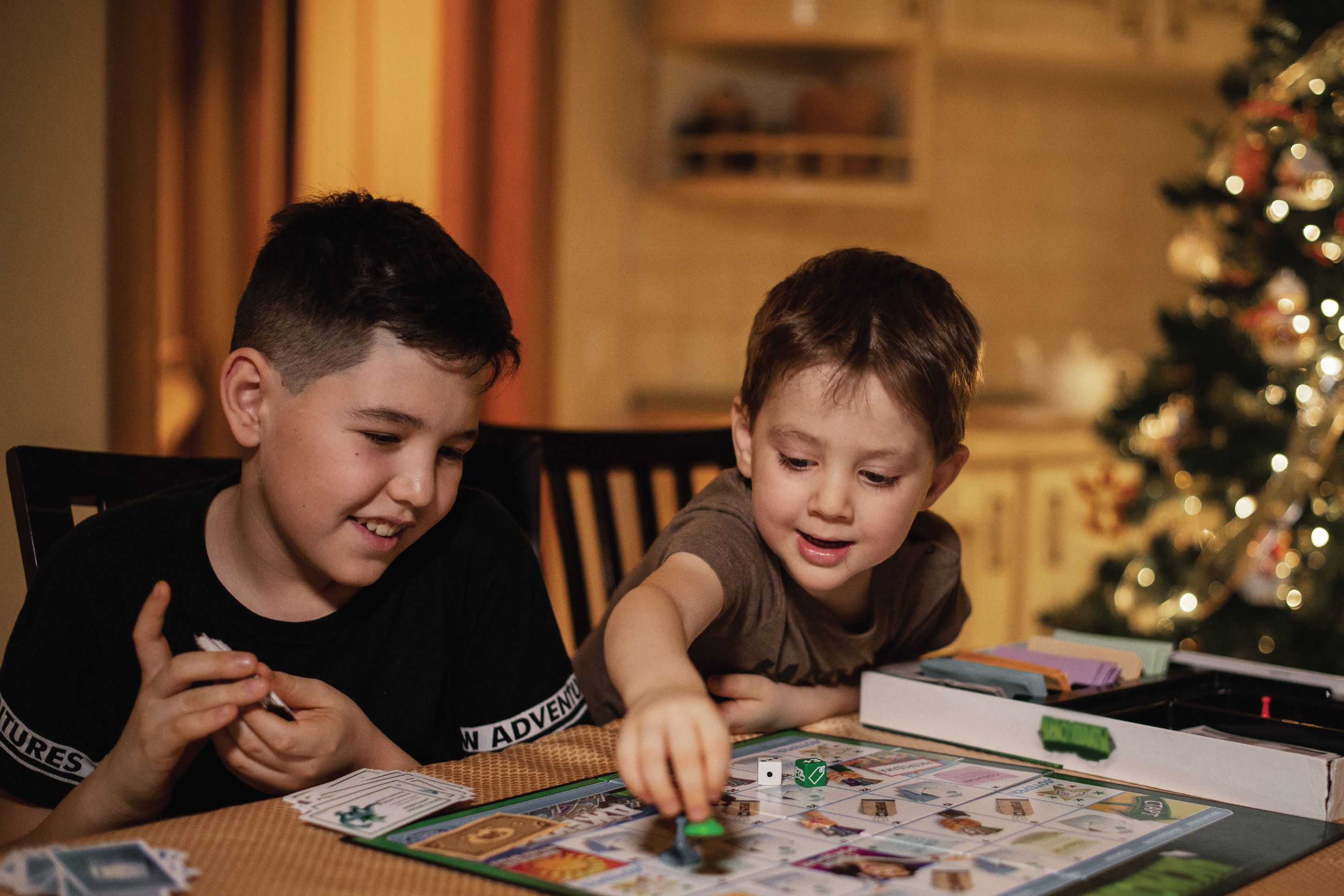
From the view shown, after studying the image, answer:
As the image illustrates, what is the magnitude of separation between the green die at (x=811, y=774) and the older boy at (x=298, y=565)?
13.5 inches

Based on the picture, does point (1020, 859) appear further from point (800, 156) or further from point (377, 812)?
point (800, 156)

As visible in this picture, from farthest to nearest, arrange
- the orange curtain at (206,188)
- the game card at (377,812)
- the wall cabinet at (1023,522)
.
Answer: the wall cabinet at (1023,522) < the orange curtain at (206,188) < the game card at (377,812)

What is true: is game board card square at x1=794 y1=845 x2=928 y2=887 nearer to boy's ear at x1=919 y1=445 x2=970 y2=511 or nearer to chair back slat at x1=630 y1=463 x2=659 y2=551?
boy's ear at x1=919 y1=445 x2=970 y2=511

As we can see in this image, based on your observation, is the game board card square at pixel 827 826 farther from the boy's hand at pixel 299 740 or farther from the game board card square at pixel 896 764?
the boy's hand at pixel 299 740

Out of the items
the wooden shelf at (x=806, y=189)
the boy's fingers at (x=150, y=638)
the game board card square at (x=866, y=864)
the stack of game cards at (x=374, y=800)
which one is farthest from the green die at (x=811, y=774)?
the wooden shelf at (x=806, y=189)

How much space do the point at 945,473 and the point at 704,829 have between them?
53 centimetres

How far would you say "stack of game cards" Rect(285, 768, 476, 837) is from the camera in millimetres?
718

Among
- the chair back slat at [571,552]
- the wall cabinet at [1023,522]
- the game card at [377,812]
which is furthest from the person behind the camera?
the wall cabinet at [1023,522]

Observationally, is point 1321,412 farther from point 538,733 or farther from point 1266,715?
point 538,733

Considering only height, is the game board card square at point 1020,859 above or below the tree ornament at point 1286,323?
below

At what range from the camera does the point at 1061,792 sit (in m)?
0.82

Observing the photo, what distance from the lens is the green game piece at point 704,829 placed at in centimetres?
68

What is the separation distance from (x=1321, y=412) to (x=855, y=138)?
1368 mm

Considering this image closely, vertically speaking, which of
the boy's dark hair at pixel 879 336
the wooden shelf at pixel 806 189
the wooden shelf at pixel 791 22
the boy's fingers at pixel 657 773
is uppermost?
the wooden shelf at pixel 791 22
